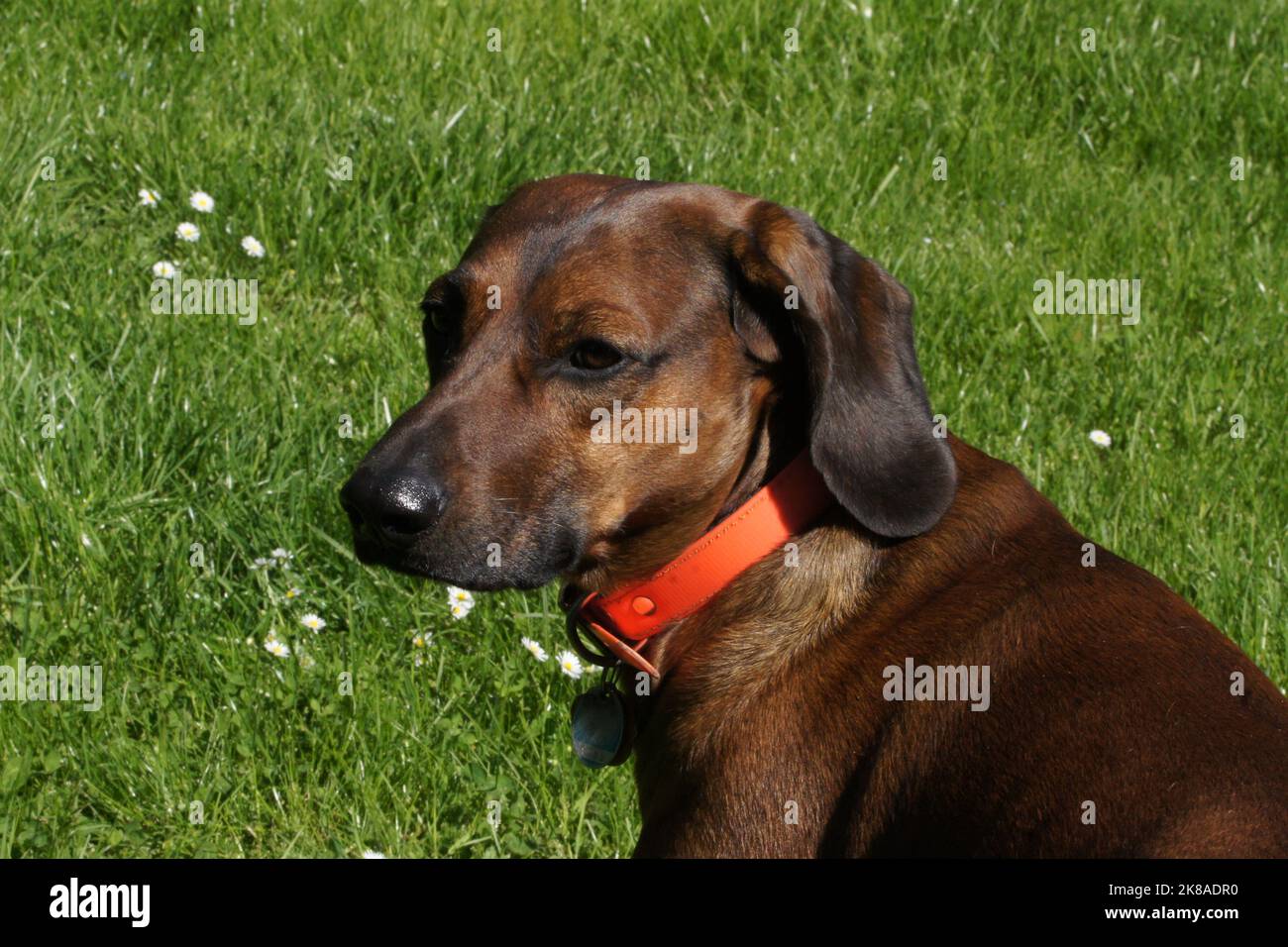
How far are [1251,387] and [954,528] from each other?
293 centimetres

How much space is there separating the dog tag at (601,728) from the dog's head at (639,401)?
0.25m

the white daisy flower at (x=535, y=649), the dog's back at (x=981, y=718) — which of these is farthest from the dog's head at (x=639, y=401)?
the white daisy flower at (x=535, y=649)

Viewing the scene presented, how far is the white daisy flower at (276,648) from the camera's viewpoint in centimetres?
412

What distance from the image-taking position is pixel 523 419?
310cm

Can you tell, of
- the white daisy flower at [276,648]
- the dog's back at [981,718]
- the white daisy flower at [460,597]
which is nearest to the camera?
the dog's back at [981,718]

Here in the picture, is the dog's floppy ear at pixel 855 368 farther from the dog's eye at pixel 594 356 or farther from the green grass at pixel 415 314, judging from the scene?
the green grass at pixel 415 314

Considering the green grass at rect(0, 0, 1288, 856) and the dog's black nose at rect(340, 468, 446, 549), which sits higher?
the dog's black nose at rect(340, 468, 446, 549)

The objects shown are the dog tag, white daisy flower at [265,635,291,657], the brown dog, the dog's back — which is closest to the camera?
the dog's back

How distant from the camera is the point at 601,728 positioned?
333cm

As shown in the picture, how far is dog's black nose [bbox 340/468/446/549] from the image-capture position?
9.71 ft

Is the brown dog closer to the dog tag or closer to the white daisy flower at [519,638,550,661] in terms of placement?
the dog tag

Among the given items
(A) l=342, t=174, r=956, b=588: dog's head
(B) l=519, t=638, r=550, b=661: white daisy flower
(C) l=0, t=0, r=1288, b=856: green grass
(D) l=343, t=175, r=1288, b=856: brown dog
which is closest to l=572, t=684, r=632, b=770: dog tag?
(D) l=343, t=175, r=1288, b=856: brown dog

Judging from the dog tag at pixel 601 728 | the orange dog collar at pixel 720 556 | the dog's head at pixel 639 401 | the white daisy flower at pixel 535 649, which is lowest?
the white daisy flower at pixel 535 649

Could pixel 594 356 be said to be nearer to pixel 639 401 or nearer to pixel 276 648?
pixel 639 401
